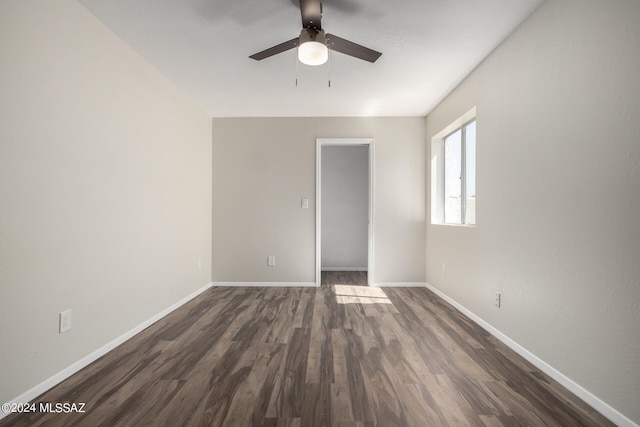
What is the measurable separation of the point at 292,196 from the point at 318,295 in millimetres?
1366

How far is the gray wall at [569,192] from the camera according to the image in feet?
4.54

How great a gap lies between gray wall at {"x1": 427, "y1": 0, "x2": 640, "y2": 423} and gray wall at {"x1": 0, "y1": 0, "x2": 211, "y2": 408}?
2890mm

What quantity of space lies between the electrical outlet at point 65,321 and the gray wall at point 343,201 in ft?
13.3

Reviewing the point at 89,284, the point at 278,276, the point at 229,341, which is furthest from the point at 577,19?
the point at 278,276

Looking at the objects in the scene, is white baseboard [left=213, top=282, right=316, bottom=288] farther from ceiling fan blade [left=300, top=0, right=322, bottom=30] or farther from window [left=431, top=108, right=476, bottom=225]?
Answer: ceiling fan blade [left=300, top=0, right=322, bottom=30]

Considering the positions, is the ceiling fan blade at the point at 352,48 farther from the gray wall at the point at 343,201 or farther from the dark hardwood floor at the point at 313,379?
the gray wall at the point at 343,201

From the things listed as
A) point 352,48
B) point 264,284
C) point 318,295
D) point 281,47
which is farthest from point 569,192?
point 264,284

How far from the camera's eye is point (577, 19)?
166 cm

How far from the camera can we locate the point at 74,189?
1871 millimetres

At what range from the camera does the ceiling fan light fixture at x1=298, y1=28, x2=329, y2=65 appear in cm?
179

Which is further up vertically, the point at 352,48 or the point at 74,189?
the point at 352,48

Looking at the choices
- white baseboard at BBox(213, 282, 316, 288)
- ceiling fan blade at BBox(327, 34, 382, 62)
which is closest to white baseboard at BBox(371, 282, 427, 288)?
white baseboard at BBox(213, 282, 316, 288)

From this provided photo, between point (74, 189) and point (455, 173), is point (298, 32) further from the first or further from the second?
point (455, 173)

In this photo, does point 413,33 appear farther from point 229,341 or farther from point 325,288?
point 325,288
